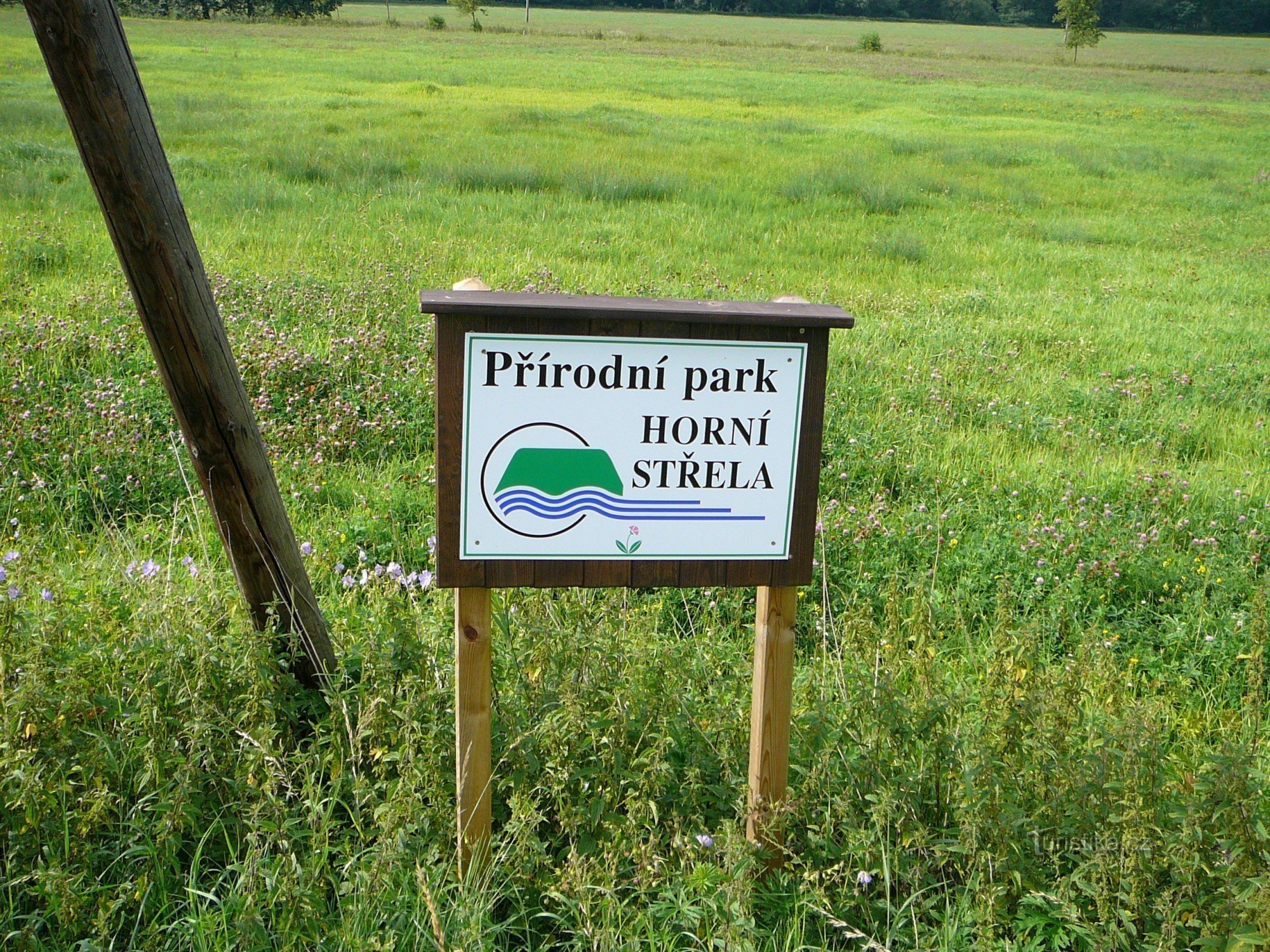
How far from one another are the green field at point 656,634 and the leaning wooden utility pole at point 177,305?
22 cm

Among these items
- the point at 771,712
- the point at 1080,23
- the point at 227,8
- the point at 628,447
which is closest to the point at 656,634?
the point at 771,712

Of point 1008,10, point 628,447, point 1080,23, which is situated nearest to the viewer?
point 628,447

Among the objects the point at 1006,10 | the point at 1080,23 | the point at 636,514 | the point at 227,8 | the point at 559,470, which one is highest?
the point at 1006,10

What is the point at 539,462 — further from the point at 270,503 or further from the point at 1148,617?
the point at 1148,617

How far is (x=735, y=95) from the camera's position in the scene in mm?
29266

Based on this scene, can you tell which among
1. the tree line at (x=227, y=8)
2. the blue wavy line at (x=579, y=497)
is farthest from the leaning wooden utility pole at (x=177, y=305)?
the tree line at (x=227, y=8)

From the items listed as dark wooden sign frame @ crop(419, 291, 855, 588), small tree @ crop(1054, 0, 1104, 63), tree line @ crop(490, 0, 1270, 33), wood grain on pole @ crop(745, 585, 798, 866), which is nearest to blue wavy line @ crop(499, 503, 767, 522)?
dark wooden sign frame @ crop(419, 291, 855, 588)

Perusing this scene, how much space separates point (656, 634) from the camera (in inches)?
141

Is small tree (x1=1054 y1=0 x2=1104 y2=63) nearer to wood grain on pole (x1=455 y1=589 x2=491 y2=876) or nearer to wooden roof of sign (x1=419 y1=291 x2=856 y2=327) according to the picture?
wooden roof of sign (x1=419 y1=291 x2=856 y2=327)

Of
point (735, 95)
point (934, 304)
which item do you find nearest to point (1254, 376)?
point (934, 304)

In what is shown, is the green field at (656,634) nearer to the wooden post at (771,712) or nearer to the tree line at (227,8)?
the wooden post at (771,712)

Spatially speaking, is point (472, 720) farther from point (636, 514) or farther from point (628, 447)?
point (628, 447)

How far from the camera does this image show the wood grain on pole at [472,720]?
8.24 feet

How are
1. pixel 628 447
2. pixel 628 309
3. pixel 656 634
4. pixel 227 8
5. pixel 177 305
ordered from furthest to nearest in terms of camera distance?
pixel 227 8 → pixel 656 634 → pixel 177 305 → pixel 628 447 → pixel 628 309
